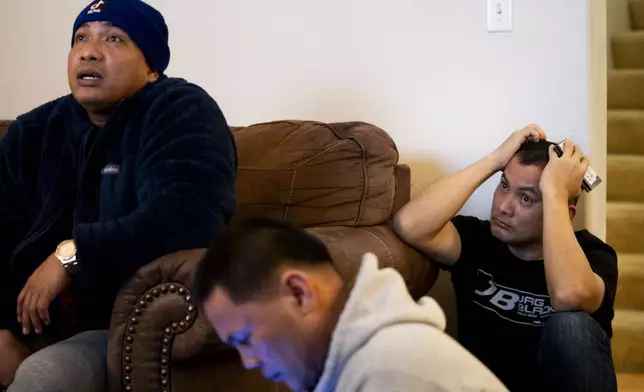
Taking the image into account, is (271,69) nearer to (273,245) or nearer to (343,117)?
(343,117)

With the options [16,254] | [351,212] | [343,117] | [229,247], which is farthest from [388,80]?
[229,247]

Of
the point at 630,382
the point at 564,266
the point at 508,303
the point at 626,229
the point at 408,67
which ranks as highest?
the point at 408,67

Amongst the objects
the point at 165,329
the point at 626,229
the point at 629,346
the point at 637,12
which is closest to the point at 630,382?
the point at 629,346

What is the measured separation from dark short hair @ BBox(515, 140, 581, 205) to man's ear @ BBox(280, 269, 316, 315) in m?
0.97

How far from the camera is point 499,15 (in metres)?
2.07

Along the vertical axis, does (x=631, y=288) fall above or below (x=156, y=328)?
below

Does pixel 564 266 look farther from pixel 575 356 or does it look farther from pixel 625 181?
pixel 625 181

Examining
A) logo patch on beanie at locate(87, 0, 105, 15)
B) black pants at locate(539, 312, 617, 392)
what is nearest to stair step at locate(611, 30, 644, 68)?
black pants at locate(539, 312, 617, 392)

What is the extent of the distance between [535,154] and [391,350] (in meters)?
1.02

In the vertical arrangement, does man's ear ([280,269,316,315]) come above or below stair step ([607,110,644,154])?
above

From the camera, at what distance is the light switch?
2.06 metres

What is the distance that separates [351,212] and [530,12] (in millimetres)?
784

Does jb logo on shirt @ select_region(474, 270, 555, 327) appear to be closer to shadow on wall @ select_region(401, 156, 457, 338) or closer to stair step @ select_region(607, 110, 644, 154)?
shadow on wall @ select_region(401, 156, 457, 338)

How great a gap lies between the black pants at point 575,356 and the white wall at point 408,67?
2.19 ft
